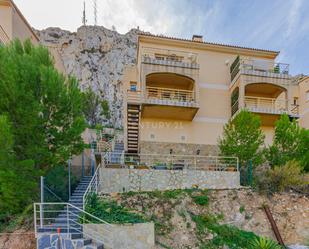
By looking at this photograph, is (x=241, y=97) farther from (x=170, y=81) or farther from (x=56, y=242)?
(x=56, y=242)

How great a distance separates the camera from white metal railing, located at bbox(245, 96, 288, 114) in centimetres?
1789

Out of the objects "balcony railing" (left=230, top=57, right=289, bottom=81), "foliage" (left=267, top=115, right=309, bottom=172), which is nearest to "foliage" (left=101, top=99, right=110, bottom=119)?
"balcony railing" (left=230, top=57, right=289, bottom=81)

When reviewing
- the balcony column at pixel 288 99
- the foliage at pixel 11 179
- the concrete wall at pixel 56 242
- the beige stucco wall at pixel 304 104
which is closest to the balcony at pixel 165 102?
the balcony column at pixel 288 99

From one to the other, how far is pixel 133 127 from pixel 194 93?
5.09 m

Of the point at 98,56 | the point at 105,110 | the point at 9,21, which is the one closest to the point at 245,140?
the point at 9,21

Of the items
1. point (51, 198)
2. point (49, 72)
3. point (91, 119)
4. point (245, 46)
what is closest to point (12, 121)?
point (49, 72)

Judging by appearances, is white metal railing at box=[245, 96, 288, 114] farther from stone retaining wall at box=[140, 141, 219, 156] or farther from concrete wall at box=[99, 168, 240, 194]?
concrete wall at box=[99, 168, 240, 194]

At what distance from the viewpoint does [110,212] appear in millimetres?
10078

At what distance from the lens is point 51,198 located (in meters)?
11.2

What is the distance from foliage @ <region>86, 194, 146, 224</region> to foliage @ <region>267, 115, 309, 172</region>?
31.1 ft

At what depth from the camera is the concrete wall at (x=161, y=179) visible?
12.6 meters

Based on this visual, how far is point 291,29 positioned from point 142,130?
11006 mm

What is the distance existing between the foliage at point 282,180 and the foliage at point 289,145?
64.6 inches

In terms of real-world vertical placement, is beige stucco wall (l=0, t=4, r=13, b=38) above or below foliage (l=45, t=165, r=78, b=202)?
above
